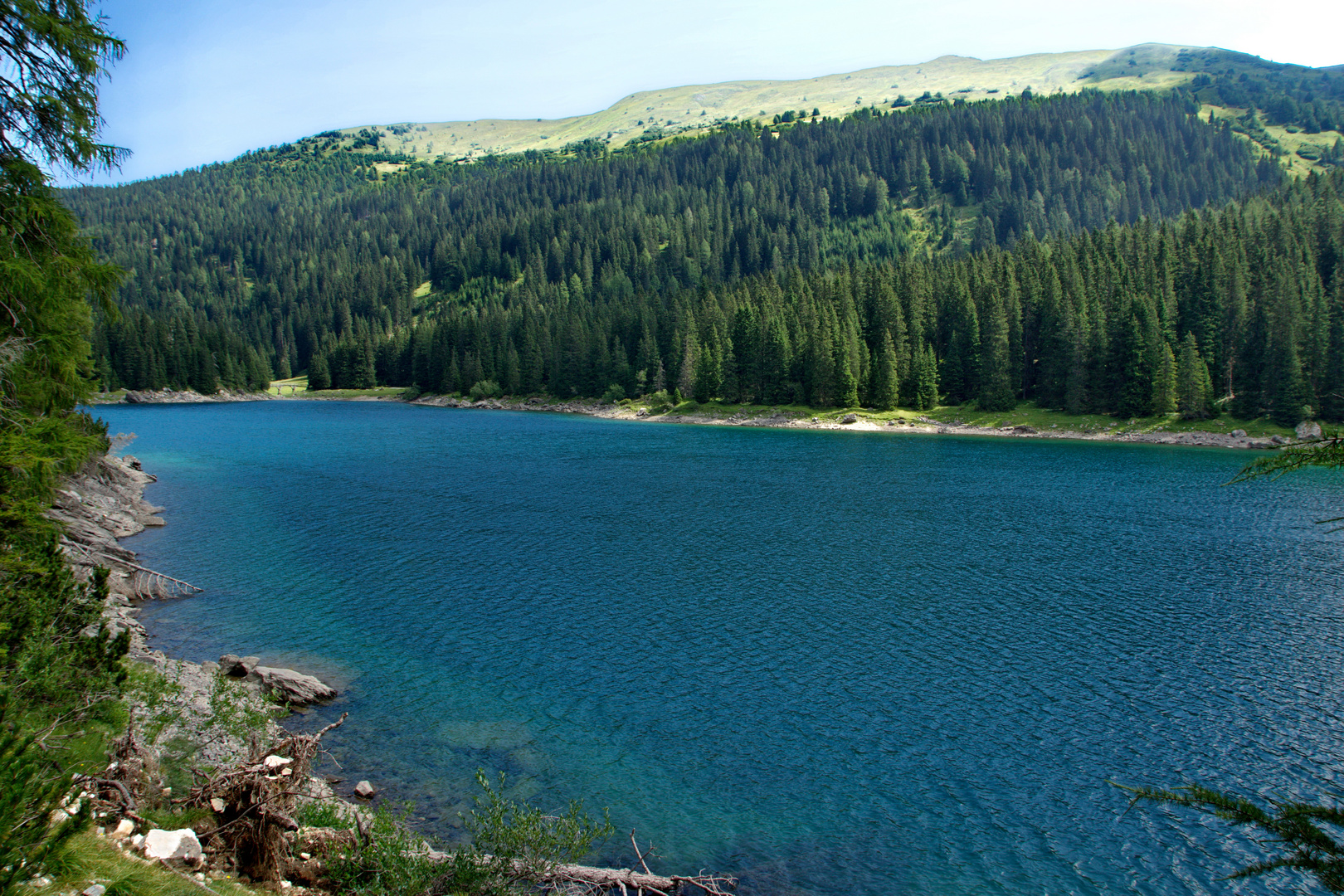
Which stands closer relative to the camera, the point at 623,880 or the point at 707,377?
the point at 623,880

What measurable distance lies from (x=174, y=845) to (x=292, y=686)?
533 inches

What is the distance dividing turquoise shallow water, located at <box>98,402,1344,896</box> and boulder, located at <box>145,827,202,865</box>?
270 inches

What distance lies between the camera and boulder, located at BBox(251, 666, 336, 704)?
79.9ft

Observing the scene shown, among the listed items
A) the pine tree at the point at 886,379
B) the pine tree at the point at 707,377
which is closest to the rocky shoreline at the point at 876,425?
the pine tree at the point at 886,379

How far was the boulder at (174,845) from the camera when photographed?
11648mm

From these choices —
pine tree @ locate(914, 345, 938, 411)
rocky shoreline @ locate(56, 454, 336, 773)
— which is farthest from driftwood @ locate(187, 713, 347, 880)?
pine tree @ locate(914, 345, 938, 411)

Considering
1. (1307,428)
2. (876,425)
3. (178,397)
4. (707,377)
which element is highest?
(178,397)

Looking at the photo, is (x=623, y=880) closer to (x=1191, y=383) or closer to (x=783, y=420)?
(x=1191, y=383)

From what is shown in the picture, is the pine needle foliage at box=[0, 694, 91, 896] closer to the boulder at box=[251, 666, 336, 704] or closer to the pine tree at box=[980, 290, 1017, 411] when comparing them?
the boulder at box=[251, 666, 336, 704]

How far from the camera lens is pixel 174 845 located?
1195 cm

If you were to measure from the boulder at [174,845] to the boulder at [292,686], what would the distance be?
484 inches

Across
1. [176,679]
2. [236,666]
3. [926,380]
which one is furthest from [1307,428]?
[176,679]

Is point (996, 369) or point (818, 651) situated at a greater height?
point (996, 369)

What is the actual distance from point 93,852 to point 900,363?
119858 mm
